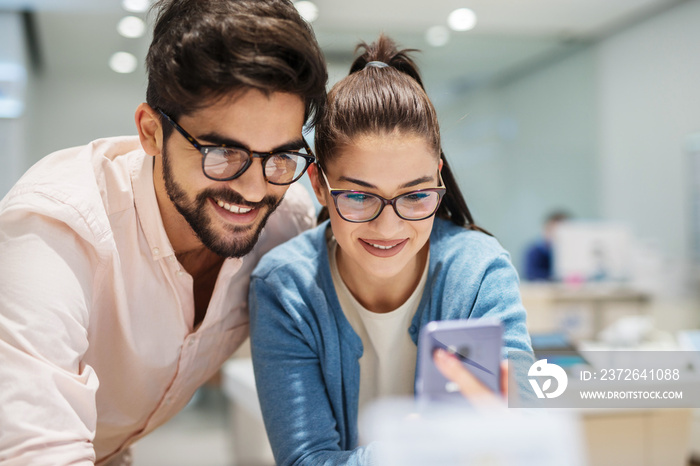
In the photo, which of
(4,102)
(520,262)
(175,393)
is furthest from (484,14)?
(175,393)

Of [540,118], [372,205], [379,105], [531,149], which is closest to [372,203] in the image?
[372,205]

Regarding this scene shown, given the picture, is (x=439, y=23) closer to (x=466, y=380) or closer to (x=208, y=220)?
(x=208, y=220)

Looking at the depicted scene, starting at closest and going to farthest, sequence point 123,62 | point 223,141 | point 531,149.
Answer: point 223,141 < point 123,62 < point 531,149

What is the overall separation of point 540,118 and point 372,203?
577cm

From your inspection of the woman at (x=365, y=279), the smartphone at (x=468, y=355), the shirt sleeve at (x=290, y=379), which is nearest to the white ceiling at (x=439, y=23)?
the woman at (x=365, y=279)

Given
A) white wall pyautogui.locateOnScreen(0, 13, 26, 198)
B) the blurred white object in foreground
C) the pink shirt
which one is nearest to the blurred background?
white wall pyautogui.locateOnScreen(0, 13, 26, 198)

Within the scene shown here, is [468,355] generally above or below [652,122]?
below

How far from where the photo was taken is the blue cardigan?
101 cm

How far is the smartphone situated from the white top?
539 millimetres

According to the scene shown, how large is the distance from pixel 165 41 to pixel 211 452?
334 cm

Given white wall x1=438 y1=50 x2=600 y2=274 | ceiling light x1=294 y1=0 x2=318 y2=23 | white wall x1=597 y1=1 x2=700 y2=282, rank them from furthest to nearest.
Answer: white wall x1=438 y1=50 x2=600 y2=274 → white wall x1=597 y1=1 x2=700 y2=282 → ceiling light x1=294 y1=0 x2=318 y2=23

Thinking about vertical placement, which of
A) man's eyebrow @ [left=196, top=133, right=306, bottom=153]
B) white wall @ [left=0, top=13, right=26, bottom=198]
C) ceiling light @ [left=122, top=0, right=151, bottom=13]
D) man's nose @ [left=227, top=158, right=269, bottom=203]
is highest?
ceiling light @ [left=122, top=0, right=151, bottom=13]

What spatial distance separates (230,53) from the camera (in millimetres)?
924

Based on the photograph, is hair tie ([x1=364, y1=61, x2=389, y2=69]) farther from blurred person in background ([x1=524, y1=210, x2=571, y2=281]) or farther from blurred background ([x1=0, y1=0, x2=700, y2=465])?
blurred person in background ([x1=524, y1=210, x2=571, y2=281])
